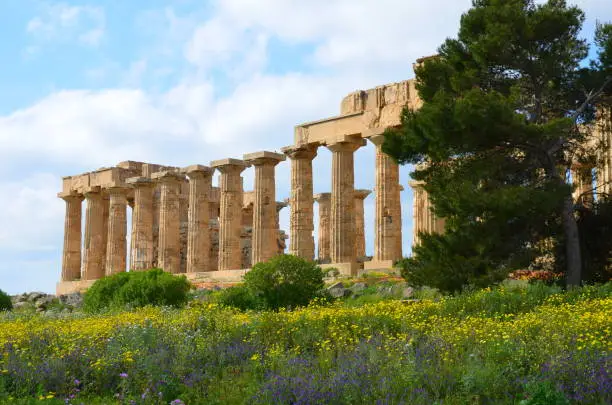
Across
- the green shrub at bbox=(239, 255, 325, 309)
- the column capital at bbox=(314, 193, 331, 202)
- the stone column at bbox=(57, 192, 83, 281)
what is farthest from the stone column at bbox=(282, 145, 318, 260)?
the stone column at bbox=(57, 192, 83, 281)

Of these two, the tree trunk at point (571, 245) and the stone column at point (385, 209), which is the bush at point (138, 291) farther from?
the tree trunk at point (571, 245)

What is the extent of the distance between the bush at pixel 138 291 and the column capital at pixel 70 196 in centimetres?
2410

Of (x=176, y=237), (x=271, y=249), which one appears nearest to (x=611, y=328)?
(x=271, y=249)

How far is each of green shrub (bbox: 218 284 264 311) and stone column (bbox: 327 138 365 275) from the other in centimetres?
1060

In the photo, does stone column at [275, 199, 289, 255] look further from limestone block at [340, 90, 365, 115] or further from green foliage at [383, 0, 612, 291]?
green foliage at [383, 0, 612, 291]

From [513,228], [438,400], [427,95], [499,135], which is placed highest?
[427,95]

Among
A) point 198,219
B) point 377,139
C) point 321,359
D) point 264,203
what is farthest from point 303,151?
point 321,359

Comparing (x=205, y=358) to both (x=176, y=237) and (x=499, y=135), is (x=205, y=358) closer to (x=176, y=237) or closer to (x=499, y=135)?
→ (x=499, y=135)

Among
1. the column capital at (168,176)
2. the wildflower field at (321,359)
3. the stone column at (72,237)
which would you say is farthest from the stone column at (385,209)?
the stone column at (72,237)

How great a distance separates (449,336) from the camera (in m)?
13.1

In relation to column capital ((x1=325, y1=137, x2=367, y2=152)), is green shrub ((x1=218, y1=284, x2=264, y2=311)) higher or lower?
lower

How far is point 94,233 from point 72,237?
2420mm

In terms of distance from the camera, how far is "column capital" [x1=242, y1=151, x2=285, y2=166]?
38.9m

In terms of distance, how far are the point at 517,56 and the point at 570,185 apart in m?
4.14
